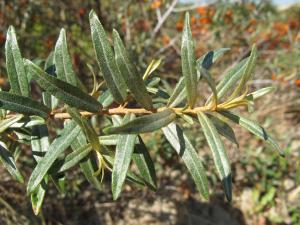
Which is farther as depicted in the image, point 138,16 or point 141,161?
point 138,16

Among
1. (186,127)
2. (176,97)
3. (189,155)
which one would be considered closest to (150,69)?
(176,97)

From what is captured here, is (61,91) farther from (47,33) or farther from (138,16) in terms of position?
(138,16)

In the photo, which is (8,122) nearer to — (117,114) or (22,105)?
(22,105)

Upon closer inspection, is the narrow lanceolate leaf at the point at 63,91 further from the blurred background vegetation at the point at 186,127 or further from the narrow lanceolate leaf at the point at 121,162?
the blurred background vegetation at the point at 186,127

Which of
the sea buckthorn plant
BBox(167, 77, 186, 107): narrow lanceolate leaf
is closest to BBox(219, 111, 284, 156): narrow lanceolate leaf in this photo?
the sea buckthorn plant

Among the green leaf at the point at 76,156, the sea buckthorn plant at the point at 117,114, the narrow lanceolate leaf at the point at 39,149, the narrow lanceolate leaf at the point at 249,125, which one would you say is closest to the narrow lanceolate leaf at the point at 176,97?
the sea buckthorn plant at the point at 117,114

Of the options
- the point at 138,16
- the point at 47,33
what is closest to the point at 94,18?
Result: the point at 47,33
